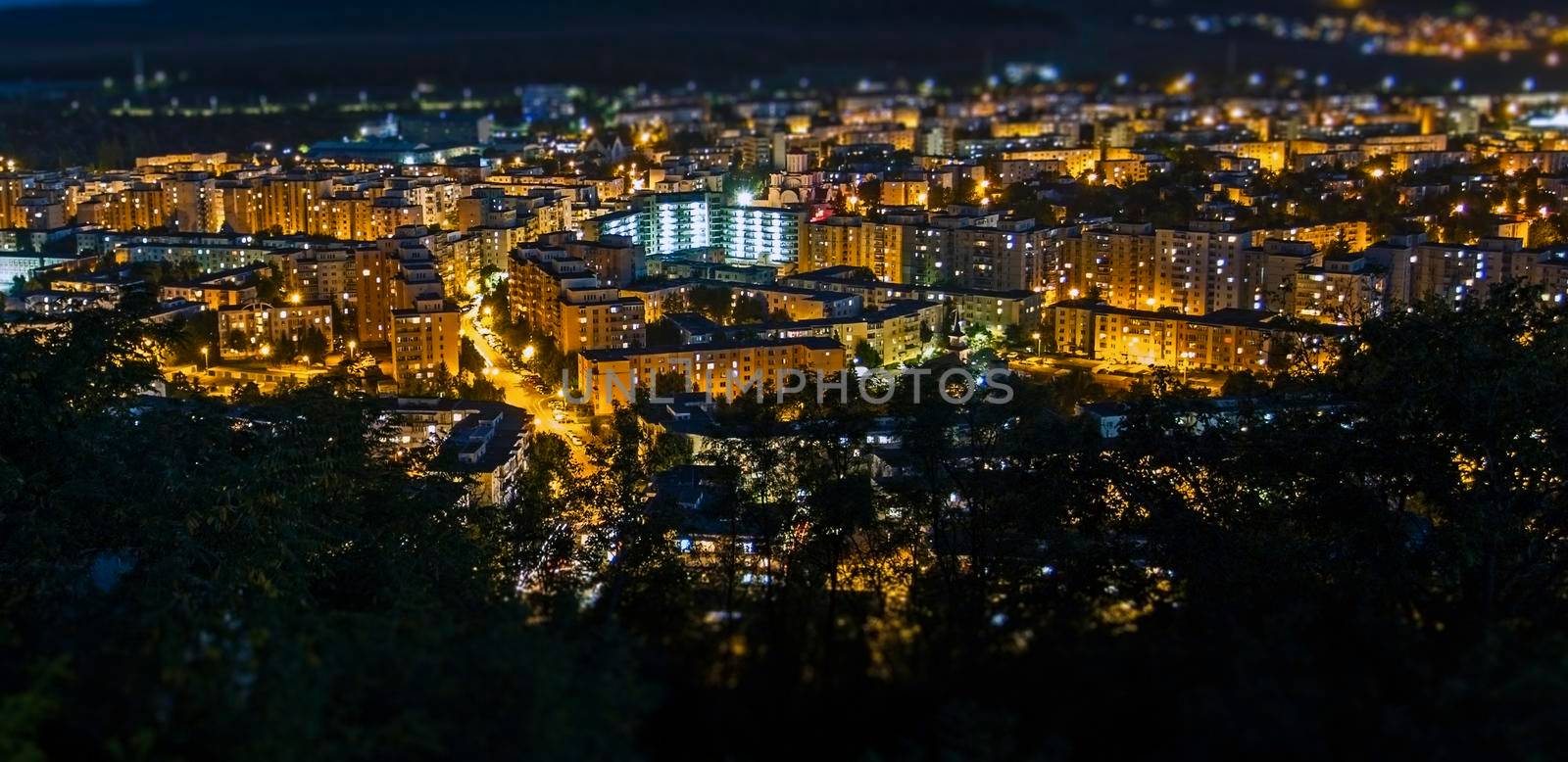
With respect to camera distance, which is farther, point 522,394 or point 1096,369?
point 1096,369

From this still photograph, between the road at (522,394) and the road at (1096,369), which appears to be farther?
the road at (1096,369)

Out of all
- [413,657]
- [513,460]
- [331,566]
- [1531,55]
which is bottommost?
[513,460]

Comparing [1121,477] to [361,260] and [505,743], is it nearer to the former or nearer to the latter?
[505,743]

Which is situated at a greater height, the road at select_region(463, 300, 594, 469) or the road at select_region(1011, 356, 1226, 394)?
the road at select_region(1011, 356, 1226, 394)

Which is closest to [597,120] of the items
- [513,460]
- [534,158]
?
[534,158]

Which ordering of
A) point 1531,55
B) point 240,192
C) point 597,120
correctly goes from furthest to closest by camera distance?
point 1531,55 → point 597,120 → point 240,192

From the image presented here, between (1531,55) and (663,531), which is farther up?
(1531,55)

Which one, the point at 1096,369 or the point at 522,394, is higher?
the point at 1096,369

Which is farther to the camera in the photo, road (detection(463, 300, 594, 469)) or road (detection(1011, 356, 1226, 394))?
road (detection(1011, 356, 1226, 394))
